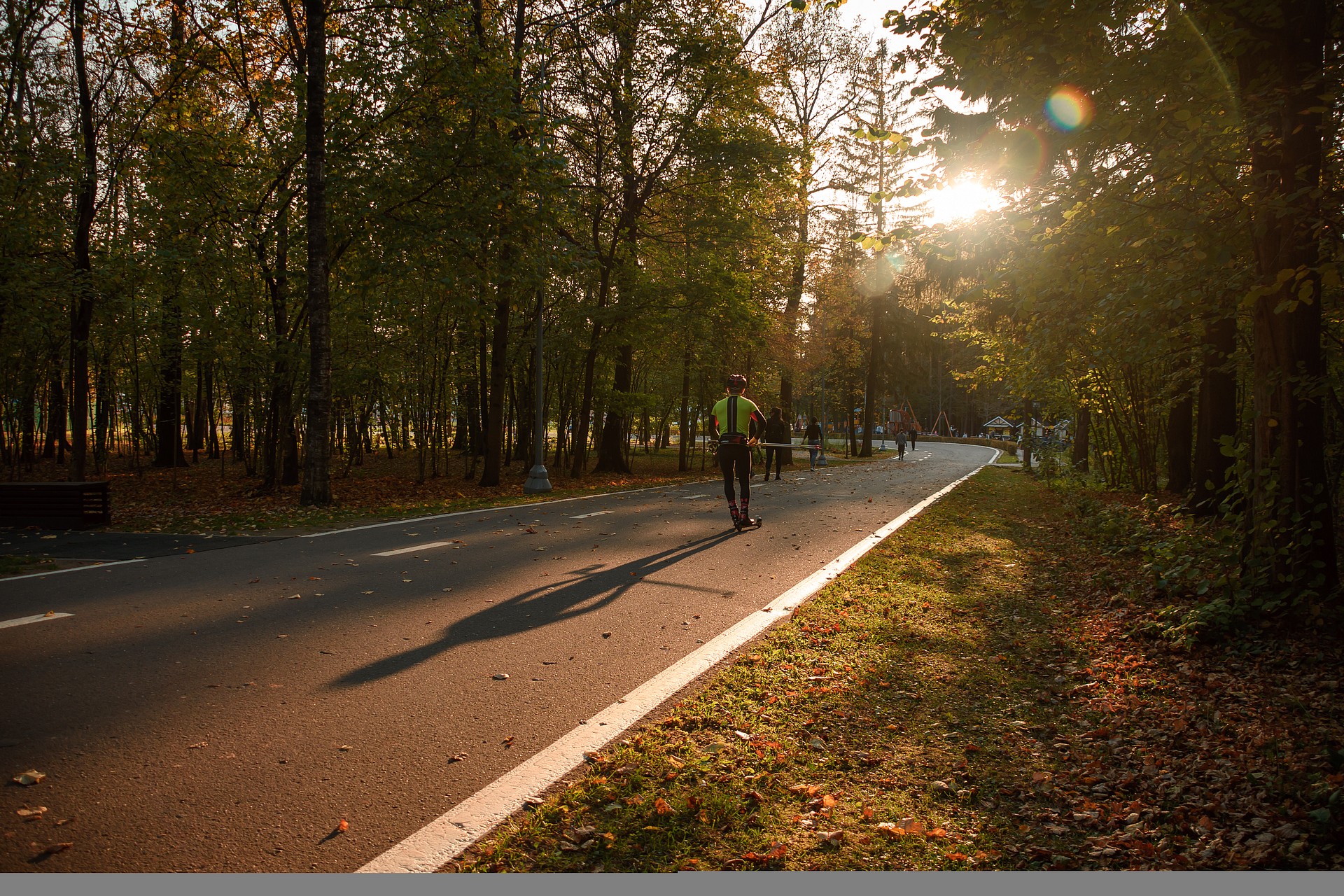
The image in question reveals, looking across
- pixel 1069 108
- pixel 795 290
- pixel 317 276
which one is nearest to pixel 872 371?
pixel 795 290

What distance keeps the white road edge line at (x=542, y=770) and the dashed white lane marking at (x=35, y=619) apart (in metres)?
4.52

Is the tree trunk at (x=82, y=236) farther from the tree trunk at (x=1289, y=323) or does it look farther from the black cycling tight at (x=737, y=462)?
the tree trunk at (x=1289, y=323)

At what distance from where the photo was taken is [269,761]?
3520mm

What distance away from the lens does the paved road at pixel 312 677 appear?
299cm

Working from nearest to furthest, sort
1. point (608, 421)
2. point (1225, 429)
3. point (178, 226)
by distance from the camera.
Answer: point (1225, 429) < point (178, 226) < point (608, 421)

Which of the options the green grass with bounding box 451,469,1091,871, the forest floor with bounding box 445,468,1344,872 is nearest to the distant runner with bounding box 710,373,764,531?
the green grass with bounding box 451,469,1091,871

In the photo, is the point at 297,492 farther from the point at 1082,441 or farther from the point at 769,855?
the point at 1082,441

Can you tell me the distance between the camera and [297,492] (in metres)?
17.7

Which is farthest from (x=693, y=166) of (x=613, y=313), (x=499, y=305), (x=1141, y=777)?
(x=1141, y=777)

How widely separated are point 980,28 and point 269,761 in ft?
21.5

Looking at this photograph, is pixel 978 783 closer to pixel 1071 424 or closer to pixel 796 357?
pixel 1071 424

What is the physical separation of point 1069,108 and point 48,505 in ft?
43.3

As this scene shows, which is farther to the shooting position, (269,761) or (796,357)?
(796,357)

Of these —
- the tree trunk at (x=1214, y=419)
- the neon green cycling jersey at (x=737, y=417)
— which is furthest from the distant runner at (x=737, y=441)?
the tree trunk at (x=1214, y=419)
